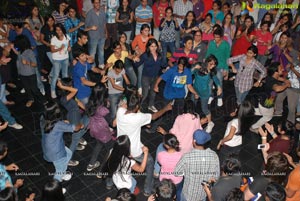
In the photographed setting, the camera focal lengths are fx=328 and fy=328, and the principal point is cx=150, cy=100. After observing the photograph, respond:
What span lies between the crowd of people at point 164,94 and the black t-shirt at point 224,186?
1 centimetres

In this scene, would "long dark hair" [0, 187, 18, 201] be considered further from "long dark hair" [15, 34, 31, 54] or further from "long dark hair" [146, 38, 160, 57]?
"long dark hair" [146, 38, 160, 57]

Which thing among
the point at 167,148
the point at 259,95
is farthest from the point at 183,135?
the point at 259,95

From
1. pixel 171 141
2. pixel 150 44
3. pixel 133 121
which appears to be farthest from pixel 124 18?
pixel 171 141

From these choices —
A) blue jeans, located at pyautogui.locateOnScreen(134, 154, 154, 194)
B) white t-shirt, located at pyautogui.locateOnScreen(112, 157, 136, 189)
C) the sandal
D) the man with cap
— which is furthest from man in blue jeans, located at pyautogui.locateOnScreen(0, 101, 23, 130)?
the man with cap

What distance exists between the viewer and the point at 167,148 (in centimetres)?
456

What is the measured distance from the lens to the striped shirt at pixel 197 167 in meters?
4.23

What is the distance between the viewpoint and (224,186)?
403 cm

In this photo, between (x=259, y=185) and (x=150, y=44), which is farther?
(x=150, y=44)

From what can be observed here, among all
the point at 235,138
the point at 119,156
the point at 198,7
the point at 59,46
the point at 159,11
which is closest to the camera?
the point at 119,156

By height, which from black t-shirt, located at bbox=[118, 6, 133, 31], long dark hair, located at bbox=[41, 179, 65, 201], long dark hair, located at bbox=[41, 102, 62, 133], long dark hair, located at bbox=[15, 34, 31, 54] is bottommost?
long dark hair, located at bbox=[41, 179, 65, 201]

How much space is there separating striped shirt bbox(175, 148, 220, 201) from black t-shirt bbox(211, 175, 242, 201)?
0.22 m

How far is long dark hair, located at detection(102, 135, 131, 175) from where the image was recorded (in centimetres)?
433

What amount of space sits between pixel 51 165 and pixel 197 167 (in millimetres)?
3084

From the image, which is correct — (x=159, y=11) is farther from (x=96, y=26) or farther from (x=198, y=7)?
(x=96, y=26)
